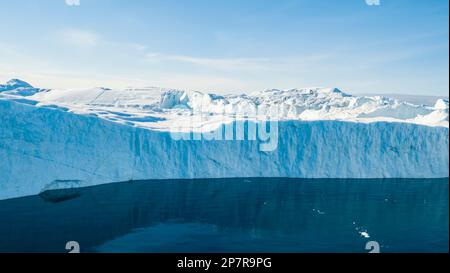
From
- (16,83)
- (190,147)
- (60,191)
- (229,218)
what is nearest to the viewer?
(229,218)

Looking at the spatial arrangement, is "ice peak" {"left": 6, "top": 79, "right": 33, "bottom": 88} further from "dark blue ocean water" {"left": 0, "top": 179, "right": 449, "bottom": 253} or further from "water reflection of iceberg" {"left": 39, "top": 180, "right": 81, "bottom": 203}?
"dark blue ocean water" {"left": 0, "top": 179, "right": 449, "bottom": 253}

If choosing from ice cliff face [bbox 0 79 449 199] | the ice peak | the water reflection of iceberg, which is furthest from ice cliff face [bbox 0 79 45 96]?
the water reflection of iceberg

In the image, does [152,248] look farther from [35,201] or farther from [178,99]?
[178,99]

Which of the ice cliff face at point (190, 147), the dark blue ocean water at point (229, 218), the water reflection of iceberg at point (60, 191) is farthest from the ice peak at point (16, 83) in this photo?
the dark blue ocean water at point (229, 218)

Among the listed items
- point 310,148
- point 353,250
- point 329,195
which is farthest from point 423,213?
point 310,148

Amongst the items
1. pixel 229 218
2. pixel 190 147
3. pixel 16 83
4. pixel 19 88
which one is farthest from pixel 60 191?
pixel 16 83

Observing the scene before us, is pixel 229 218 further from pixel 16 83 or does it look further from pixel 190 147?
pixel 16 83
